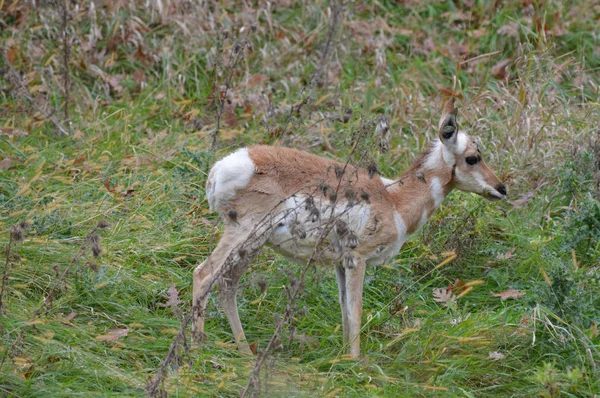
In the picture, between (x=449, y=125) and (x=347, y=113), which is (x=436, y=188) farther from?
(x=347, y=113)

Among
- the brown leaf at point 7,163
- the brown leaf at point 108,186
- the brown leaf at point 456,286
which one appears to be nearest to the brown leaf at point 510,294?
the brown leaf at point 456,286

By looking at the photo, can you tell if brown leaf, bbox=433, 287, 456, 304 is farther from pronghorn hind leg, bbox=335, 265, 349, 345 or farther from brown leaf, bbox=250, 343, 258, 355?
brown leaf, bbox=250, 343, 258, 355

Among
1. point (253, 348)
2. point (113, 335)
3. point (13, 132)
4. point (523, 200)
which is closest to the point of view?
point (113, 335)

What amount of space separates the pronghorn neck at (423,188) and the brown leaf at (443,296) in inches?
17.1

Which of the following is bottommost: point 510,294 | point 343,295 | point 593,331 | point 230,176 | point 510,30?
point 510,30

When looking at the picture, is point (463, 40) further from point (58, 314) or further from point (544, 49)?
point (58, 314)

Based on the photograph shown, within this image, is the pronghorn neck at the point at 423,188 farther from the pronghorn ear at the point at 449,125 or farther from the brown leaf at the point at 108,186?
the brown leaf at the point at 108,186

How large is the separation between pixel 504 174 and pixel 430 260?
1.40 meters

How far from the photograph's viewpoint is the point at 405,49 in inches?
373

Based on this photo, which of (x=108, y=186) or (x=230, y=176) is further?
(x=108, y=186)

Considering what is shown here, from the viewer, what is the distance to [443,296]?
5648mm

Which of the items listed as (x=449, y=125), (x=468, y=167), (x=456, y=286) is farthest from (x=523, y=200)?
(x=449, y=125)

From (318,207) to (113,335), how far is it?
1315 mm

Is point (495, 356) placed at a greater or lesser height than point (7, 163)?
lesser
